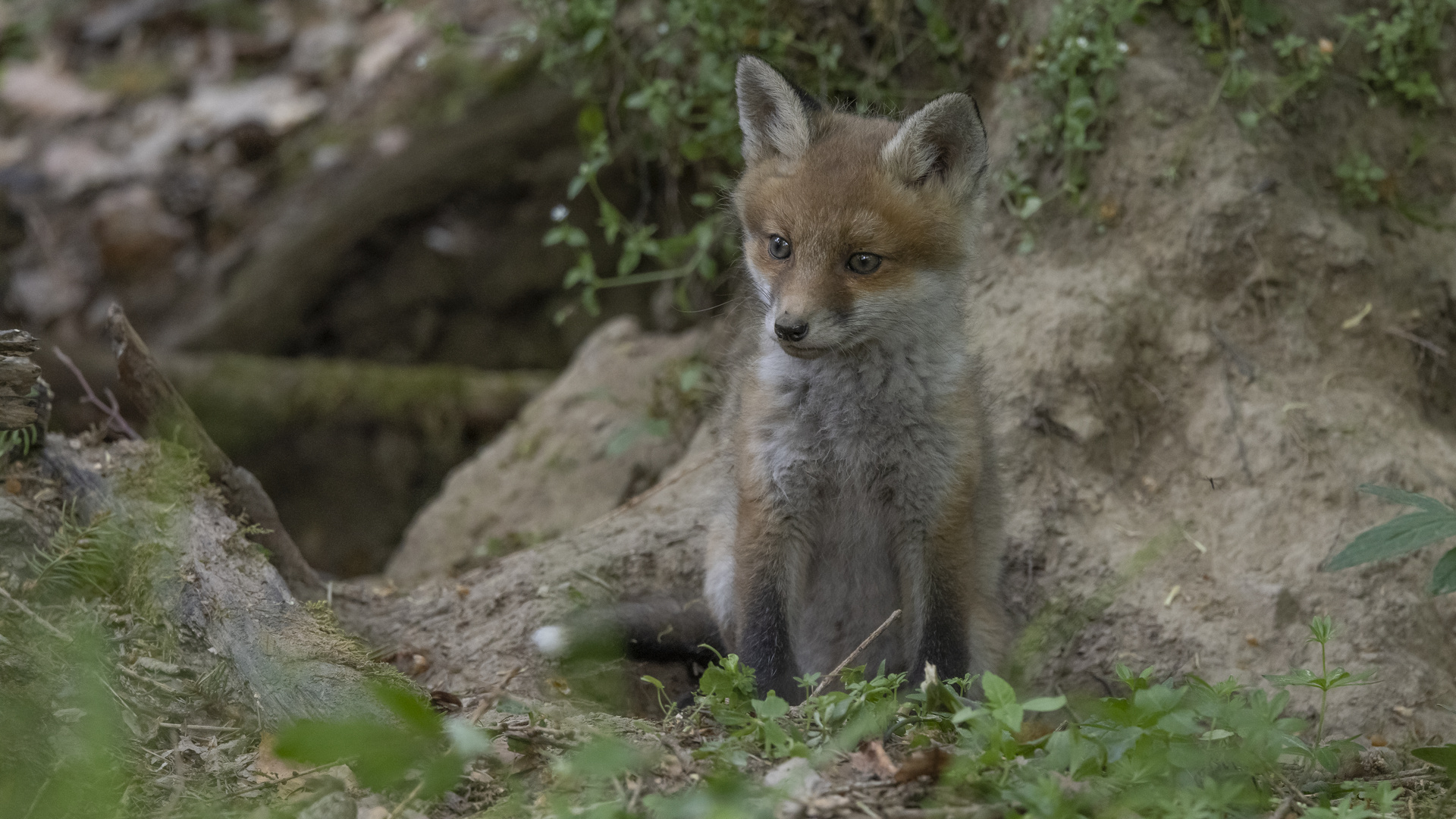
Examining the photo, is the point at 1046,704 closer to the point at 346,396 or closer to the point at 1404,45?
the point at 1404,45

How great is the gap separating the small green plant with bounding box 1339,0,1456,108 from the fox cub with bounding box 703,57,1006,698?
2.04m

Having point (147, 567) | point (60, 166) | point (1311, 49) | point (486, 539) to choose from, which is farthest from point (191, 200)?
point (1311, 49)

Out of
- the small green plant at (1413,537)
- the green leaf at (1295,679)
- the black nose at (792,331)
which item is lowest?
the green leaf at (1295,679)

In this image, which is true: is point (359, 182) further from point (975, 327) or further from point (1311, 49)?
point (1311, 49)

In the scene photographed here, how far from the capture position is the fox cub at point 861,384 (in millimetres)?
3246

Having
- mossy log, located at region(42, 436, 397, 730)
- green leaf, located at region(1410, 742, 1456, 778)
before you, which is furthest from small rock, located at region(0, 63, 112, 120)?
green leaf, located at region(1410, 742, 1456, 778)

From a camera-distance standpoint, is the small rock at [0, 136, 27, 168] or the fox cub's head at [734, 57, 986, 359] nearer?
the fox cub's head at [734, 57, 986, 359]

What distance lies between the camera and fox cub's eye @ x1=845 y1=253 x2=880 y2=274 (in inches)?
127

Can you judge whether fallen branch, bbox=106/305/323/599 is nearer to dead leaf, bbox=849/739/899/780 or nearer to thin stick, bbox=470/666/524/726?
thin stick, bbox=470/666/524/726

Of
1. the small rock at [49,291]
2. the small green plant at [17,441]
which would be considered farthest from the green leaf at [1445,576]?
the small rock at [49,291]

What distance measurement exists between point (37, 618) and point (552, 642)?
4.70 feet

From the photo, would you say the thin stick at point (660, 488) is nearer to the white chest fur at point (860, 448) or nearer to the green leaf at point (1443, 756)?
the white chest fur at point (860, 448)

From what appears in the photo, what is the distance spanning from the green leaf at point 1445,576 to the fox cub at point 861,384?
120 cm

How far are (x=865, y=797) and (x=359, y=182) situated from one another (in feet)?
19.2
